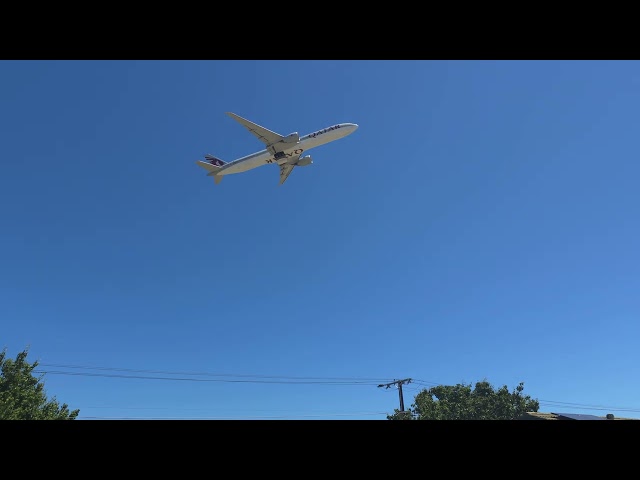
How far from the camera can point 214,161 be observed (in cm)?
5256

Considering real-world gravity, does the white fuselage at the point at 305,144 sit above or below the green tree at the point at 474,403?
above

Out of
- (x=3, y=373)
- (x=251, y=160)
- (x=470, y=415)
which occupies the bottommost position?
(x=470, y=415)

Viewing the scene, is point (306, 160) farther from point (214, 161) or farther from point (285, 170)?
point (214, 161)

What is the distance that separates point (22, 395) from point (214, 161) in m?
33.6

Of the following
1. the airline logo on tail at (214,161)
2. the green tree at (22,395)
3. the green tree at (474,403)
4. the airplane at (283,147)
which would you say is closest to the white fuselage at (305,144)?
the airplane at (283,147)

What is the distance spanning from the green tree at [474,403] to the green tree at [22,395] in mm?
53286

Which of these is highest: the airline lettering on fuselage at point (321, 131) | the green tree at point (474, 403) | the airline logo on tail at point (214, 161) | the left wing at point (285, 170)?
the airline logo on tail at point (214, 161)

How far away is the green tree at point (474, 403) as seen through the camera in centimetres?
7425

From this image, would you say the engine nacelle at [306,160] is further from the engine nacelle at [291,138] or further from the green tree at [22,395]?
the green tree at [22,395]
